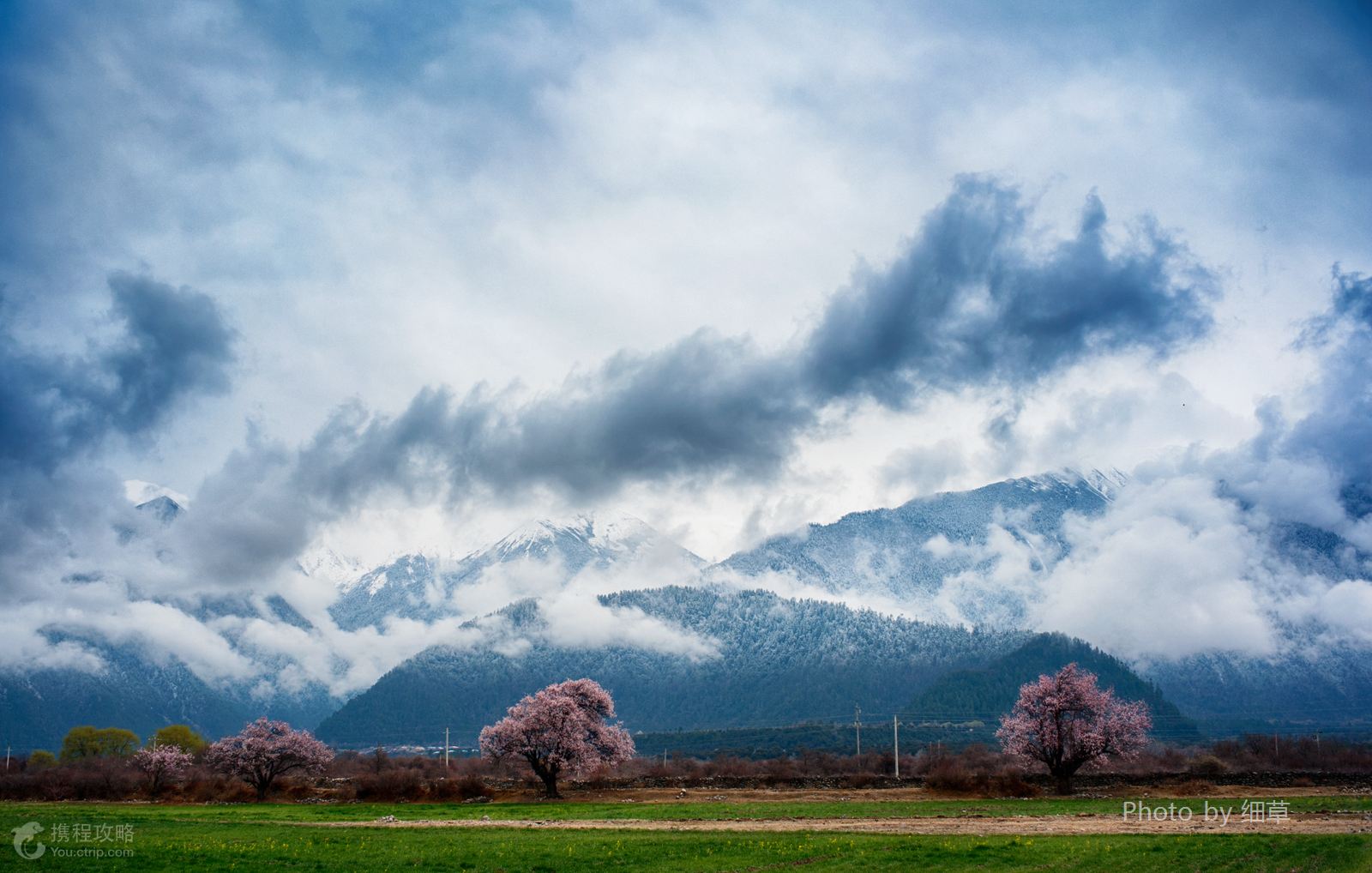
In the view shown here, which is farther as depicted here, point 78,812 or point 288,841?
point 78,812

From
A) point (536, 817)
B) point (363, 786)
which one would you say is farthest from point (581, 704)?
point (536, 817)

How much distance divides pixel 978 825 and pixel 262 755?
2752 inches

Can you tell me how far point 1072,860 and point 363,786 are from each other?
69447 mm

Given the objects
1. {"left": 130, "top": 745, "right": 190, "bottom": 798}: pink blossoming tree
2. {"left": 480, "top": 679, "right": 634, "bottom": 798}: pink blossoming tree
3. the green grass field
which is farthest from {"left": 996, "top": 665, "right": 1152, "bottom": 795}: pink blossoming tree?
{"left": 130, "top": 745, "right": 190, "bottom": 798}: pink blossoming tree

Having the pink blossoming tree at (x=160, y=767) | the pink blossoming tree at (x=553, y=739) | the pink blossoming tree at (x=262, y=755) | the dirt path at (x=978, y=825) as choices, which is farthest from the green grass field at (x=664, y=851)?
the pink blossoming tree at (x=160, y=767)

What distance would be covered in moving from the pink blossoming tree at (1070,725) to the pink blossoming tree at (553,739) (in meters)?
36.3

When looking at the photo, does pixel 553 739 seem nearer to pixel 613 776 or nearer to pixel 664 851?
pixel 613 776

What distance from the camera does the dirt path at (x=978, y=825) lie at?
4297 cm

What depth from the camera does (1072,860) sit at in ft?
111

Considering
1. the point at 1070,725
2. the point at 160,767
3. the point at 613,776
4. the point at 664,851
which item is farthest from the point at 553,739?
the point at 664,851

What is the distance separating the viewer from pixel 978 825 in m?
48.3

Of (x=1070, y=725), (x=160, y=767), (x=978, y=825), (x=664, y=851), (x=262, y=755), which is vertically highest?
(x=664, y=851)

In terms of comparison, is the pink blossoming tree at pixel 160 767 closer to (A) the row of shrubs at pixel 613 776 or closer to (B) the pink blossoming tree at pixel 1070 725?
(A) the row of shrubs at pixel 613 776

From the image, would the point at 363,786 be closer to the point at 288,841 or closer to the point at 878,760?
the point at 288,841
